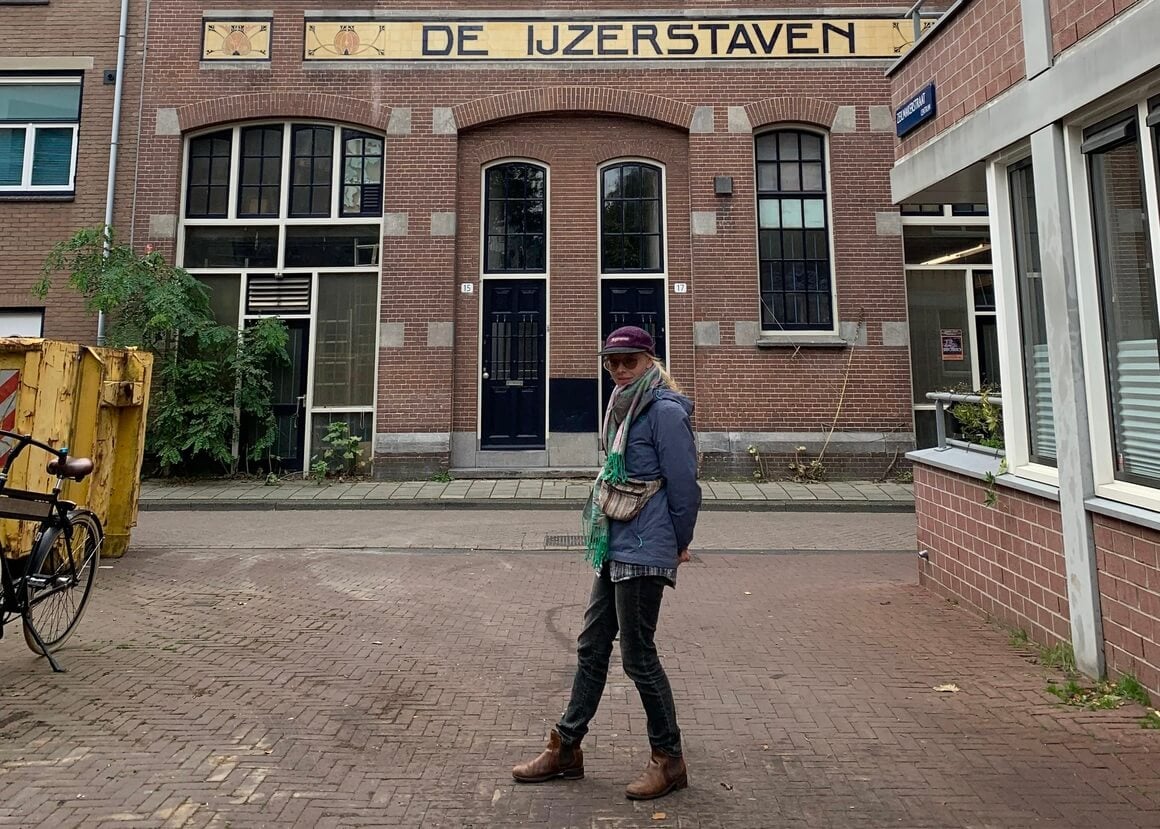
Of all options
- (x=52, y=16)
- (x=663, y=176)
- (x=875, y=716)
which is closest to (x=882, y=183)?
(x=663, y=176)

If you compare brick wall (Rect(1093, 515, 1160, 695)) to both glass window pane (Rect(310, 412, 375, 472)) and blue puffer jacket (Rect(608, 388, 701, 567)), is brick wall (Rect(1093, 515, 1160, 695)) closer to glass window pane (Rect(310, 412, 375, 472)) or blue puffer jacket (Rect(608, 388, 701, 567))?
blue puffer jacket (Rect(608, 388, 701, 567))

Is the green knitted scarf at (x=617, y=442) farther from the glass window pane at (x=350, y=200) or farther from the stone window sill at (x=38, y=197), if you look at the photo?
the stone window sill at (x=38, y=197)

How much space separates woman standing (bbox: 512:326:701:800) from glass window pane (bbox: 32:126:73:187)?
1377 centimetres

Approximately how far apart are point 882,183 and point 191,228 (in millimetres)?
11804

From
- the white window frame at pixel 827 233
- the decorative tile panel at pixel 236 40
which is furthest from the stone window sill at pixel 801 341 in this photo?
the decorative tile panel at pixel 236 40

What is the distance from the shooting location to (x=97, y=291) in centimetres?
1070

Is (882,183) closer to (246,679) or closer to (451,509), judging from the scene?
(451,509)

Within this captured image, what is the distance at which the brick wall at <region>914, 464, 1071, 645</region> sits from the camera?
4.36 metres

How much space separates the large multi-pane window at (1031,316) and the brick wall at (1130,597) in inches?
33.0

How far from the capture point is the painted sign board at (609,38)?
12.2 meters

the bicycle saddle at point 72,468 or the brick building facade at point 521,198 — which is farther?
the brick building facade at point 521,198

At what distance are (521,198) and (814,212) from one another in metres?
5.02

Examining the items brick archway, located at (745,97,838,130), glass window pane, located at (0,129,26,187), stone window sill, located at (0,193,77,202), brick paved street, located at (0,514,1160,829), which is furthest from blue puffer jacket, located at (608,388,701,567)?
glass window pane, located at (0,129,26,187)

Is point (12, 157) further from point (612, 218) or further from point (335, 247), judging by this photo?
point (612, 218)
